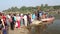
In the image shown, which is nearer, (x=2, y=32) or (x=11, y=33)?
(x=2, y=32)

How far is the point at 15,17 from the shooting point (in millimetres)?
17375

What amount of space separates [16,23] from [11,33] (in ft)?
8.59

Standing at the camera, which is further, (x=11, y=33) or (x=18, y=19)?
(x=18, y=19)

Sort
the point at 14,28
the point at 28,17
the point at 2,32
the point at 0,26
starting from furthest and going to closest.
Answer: the point at 28,17
the point at 14,28
the point at 2,32
the point at 0,26

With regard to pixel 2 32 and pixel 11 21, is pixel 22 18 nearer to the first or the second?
pixel 11 21

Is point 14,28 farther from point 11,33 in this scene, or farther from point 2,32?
point 2,32

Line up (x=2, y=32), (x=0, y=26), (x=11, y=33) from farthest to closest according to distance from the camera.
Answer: (x=11, y=33)
(x=2, y=32)
(x=0, y=26)

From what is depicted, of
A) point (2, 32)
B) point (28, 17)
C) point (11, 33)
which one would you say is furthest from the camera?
point (28, 17)

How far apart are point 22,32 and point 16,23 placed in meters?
1.42

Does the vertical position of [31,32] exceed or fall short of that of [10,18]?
it falls short

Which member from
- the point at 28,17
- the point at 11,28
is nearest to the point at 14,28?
the point at 11,28

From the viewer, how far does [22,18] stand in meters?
18.4

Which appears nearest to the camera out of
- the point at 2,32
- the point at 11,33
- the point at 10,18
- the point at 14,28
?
the point at 2,32

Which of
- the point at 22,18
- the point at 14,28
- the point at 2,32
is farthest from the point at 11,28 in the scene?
the point at 2,32
